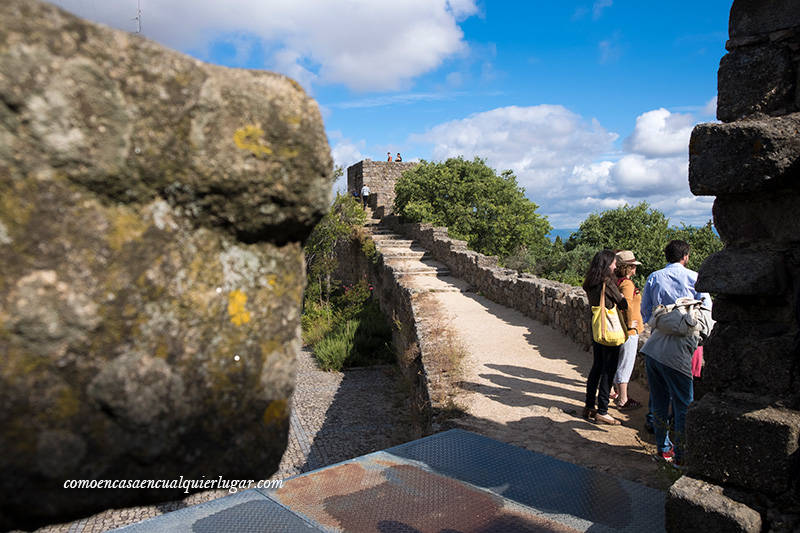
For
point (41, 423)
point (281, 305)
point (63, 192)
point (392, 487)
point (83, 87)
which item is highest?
point (83, 87)

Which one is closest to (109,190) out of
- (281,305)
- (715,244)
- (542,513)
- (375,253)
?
(281,305)

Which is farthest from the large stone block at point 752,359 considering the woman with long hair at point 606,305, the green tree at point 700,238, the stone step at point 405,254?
the green tree at point 700,238

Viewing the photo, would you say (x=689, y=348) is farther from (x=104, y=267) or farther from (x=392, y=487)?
(x=104, y=267)

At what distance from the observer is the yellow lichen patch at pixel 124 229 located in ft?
2.99

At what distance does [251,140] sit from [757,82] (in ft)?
10.3

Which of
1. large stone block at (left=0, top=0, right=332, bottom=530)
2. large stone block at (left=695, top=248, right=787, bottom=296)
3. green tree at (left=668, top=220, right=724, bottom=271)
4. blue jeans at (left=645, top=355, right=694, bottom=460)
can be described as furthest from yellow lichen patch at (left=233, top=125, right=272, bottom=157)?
green tree at (left=668, top=220, right=724, bottom=271)

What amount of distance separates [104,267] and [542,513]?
3.22m

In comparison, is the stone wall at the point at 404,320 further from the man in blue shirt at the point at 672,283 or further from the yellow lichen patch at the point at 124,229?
the yellow lichen patch at the point at 124,229

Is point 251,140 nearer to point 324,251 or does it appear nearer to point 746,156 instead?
point 746,156

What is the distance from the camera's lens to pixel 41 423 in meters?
0.83

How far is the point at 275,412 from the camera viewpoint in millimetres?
1087

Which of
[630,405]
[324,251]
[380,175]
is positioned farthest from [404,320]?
[380,175]

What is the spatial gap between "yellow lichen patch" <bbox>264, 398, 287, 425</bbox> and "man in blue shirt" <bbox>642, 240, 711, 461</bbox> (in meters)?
4.14

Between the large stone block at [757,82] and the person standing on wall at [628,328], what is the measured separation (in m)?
2.96
